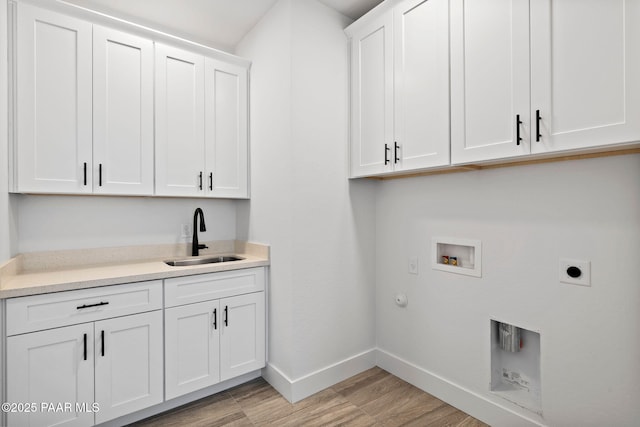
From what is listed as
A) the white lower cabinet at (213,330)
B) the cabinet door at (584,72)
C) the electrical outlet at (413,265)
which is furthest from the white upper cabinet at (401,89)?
the white lower cabinet at (213,330)

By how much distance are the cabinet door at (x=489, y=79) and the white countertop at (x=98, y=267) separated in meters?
1.55

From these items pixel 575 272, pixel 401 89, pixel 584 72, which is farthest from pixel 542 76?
pixel 575 272

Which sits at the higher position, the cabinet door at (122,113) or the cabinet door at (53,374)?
the cabinet door at (122,113)

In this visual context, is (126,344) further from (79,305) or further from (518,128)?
(518,128)

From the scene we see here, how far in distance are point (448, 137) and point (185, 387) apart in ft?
7.22

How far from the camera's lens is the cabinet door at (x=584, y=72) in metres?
1.23

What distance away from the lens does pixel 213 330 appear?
2.11 m

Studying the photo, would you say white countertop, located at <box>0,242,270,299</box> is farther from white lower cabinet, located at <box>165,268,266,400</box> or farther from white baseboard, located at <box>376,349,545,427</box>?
white baseboard, located at <box>376,349,545,427</box>

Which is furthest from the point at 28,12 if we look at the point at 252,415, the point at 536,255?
the point at 536,255

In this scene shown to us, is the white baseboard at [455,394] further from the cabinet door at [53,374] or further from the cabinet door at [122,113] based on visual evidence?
the cabinet door at [122,113]

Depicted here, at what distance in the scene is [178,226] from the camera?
2.57m

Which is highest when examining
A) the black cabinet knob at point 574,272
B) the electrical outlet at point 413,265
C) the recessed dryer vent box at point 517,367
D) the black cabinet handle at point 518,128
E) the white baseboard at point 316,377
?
the black cabinet handle at point 518,128

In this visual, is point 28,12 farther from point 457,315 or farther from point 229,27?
point 457,315

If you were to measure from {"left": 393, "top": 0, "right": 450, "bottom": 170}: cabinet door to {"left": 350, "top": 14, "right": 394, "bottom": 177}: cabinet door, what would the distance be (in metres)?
0.07
